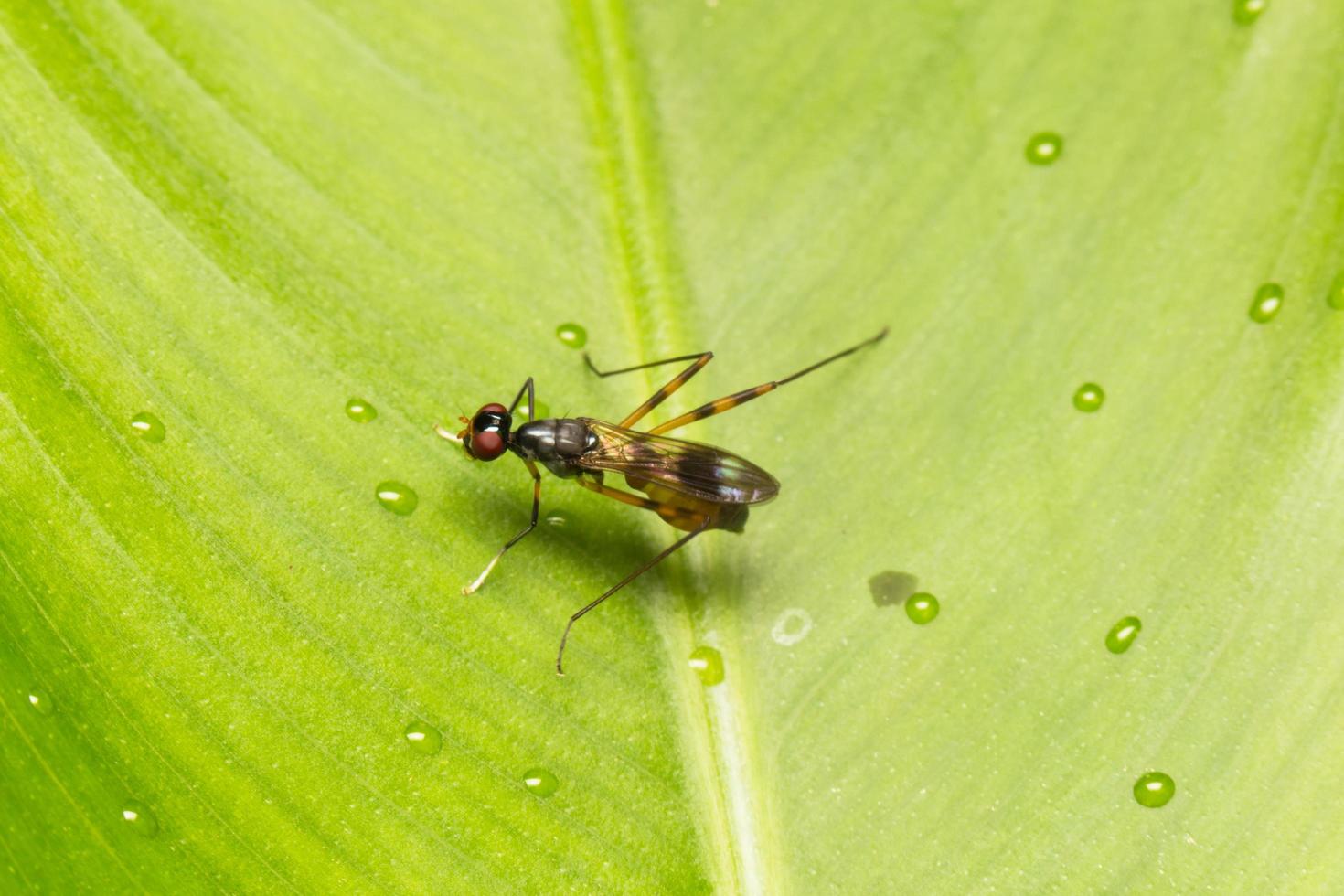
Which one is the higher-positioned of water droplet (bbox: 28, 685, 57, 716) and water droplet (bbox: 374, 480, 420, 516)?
water droplet (bbox: 374, 480, 420, 516)

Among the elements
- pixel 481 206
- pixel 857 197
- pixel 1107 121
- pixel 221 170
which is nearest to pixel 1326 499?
pixel 1107 121

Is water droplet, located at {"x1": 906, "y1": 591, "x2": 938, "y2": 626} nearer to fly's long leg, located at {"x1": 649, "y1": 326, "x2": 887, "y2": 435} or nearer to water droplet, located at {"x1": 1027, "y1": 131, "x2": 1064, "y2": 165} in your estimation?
fly's long leg, located at {"x1": 649, "y1": 326, "x2": 887, "y2": 435}

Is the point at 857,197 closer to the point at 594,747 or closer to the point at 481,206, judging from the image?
the point at 481,206

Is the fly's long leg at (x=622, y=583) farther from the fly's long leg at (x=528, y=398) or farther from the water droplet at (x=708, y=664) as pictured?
the fly's long leg at (x=528, y=398)

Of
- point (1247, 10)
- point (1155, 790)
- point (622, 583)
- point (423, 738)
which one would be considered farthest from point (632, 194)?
point (1155, 790)

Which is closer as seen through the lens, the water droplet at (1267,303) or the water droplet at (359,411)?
the water droplet at (359,411)

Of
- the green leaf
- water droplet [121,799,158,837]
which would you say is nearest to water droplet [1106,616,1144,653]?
the green leaf

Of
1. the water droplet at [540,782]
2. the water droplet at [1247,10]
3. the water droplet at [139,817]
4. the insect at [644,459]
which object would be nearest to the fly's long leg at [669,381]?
the insect at [644,459]
